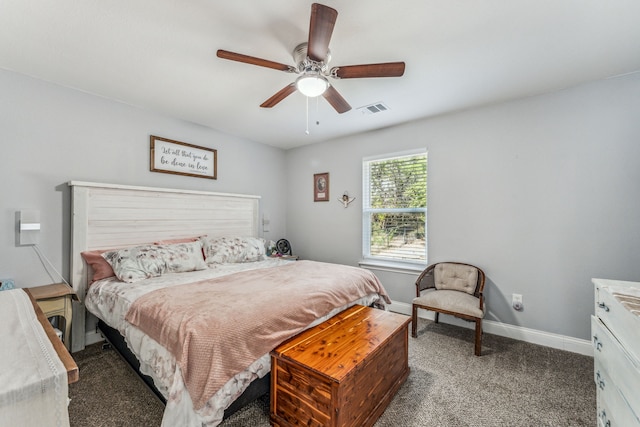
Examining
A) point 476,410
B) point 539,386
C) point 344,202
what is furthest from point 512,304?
point 344,202

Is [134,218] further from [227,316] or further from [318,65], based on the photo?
[318,65]

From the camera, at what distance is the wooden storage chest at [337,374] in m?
1.43

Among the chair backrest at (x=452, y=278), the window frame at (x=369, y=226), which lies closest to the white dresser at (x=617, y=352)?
the chair backrest at (x=452, y=278)

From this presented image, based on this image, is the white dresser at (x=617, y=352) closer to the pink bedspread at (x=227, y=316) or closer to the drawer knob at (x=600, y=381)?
the drawer knob at (x=600, y=381)

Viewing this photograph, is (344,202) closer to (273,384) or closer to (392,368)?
(392,368)

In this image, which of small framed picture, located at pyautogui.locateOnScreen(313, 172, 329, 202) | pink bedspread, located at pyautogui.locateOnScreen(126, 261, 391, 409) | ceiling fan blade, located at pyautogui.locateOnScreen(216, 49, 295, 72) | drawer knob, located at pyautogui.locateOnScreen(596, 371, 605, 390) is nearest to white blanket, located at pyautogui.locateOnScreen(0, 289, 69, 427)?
pink bedspread, located at pyautogui.locateOnScreen(126, 261, 391, 409)

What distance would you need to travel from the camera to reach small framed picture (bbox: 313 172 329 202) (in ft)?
14.0

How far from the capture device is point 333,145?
4.21 m

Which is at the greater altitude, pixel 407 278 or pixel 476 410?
pixel 407 278

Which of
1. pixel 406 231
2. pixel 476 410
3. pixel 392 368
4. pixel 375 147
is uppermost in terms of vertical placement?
pixel 375 147

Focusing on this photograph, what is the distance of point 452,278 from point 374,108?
6.89ft

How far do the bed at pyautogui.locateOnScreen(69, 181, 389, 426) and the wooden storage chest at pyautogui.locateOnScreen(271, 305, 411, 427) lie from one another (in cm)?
12

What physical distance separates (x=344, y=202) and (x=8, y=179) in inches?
137

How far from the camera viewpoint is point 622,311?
1.28 m
